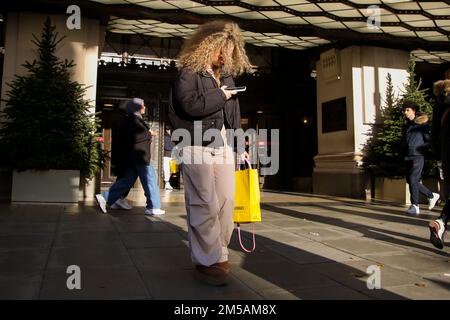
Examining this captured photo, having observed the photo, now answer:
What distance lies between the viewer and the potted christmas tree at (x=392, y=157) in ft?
30.0

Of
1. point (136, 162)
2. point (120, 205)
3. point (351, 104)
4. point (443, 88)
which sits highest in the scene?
point (351, 104)

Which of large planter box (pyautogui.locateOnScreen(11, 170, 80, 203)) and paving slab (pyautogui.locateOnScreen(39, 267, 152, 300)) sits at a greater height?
large planter box (pyautogui.locateOnScreen(11, 170, 80, 203))

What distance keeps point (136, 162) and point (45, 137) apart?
6.32 ft

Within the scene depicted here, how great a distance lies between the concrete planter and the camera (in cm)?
909

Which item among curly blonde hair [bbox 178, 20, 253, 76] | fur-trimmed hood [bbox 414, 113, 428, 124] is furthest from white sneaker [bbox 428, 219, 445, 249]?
fur-trimmed hood [bbox 414, 113, 428, 124]

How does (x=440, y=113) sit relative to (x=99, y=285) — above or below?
above

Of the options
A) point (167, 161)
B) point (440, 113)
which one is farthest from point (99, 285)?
point (167, 161)

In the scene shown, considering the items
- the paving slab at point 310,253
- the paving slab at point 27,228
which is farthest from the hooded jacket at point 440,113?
the paving slab at point 27,228

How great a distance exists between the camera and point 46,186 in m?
7.20

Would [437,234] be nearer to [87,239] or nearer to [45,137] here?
[87,239]

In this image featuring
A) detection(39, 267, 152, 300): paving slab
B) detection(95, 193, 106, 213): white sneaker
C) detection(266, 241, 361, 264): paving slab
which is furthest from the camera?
detection(95, 193, 106, 213): white sneaker

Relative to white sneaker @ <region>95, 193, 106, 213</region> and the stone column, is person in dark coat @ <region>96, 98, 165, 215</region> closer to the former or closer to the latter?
white sneaker @ <region>95, 193, 106, 213</region>

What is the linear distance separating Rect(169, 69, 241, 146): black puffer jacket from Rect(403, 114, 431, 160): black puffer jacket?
501 centimetres

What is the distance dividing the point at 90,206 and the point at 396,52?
8.78 metres
